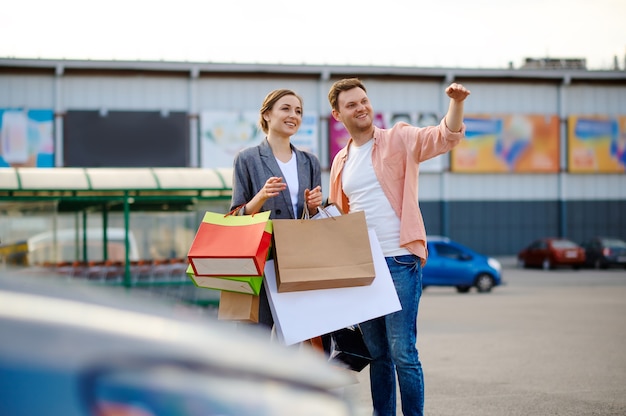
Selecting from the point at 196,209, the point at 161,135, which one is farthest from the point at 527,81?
the point at 196,209

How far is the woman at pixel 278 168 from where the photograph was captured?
14.9 ft

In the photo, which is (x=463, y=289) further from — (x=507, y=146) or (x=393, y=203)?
(x=393, y=203)

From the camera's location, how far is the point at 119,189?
14.2 meters

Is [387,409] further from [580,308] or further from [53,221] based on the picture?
[580,308]

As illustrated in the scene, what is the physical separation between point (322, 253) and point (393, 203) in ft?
1.94

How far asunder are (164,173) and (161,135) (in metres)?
23.6

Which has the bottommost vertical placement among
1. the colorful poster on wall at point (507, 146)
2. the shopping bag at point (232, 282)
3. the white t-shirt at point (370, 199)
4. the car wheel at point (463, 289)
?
the car wheel at point (463, 289)

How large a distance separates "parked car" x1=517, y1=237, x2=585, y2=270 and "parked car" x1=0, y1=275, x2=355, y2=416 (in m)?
35.4

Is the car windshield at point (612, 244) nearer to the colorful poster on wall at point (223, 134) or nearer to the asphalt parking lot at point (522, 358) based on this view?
the colorful poster on wall at point (223, 134)

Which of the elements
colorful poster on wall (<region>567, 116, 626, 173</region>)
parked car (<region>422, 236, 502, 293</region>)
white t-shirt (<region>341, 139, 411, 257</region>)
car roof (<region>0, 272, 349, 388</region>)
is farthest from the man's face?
colorful poster on wall (<region>567, 116, 626, 173</region>)

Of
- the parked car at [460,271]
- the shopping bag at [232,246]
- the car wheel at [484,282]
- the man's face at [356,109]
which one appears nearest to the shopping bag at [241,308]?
the shopping bag at [232,246]

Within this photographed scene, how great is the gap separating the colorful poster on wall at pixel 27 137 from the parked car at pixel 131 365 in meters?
36.5

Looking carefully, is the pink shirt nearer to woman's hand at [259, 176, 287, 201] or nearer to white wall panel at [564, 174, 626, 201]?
woman's hand at [259, 176, 287, 201]

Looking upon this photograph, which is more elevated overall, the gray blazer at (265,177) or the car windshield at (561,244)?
the gray blazer at (265,177)
